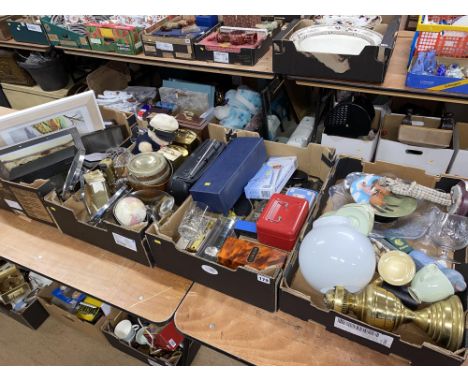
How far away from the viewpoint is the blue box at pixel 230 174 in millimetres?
1143

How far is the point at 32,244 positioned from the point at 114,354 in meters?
0.79

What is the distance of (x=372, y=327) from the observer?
812 millimetres

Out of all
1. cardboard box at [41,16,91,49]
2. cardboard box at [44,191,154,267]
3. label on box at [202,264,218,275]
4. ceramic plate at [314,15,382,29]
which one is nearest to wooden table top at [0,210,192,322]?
cardboard box at [44,191,154,267]

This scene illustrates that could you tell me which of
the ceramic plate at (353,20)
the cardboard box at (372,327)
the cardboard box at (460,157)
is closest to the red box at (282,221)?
the cardboard box at (372,327)

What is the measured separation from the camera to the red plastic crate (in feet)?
4.76

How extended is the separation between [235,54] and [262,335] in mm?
1400

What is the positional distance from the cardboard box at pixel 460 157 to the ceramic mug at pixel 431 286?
0.95 m

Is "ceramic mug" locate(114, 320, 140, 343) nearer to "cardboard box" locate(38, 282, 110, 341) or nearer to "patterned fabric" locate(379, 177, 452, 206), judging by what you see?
"cardboard box" locate(38, 282, 110, 341)

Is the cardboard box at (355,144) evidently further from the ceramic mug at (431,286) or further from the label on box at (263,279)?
the label on box at (263,279)

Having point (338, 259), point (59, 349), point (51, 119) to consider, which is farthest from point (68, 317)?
point (338, 259)

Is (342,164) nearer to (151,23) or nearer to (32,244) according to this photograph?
(32,244)

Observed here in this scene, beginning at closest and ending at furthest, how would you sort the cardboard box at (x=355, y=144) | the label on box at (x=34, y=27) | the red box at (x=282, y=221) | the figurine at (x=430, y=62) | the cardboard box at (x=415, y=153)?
the red box at (x=282, y=221) < the figurine at (x=430, y=62) < the cardboard box at (x=415, y=153) < the cardboard box at (x=355, y=144) < the label on box at (x=34, y=27)

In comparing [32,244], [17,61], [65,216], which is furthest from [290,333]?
[17,61]

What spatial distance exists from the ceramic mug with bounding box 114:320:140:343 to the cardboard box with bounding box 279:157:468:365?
93 cm
